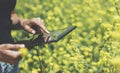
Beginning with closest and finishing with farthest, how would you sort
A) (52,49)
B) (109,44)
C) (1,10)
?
(1,10), (109,44), (52,49)

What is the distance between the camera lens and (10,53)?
7.91ft

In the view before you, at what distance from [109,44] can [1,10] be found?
91cm

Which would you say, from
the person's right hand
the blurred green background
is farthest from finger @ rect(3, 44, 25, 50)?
the blurred green background

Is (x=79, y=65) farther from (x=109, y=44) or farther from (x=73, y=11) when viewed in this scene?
(x=73, y=11)

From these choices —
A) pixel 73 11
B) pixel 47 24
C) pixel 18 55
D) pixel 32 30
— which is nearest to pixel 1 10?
pixel 32 30

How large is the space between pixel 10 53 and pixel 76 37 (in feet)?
7.84

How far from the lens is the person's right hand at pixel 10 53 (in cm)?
240

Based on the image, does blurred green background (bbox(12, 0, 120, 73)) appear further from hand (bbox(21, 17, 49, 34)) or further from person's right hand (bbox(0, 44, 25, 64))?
person's right hand (bbox(0, 44, 25, 64))

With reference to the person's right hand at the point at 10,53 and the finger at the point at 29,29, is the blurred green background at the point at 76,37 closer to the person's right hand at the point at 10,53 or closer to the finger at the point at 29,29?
the finger at the point at 29,29

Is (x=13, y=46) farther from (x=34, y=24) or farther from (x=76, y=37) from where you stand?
(x=76, y=37)

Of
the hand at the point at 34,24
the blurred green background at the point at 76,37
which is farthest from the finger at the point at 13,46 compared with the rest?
the blurred green background at the point at 76,37

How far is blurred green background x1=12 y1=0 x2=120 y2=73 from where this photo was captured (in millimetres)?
3314

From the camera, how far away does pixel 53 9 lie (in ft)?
18.9

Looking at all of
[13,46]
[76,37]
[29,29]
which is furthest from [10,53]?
[76,37]
